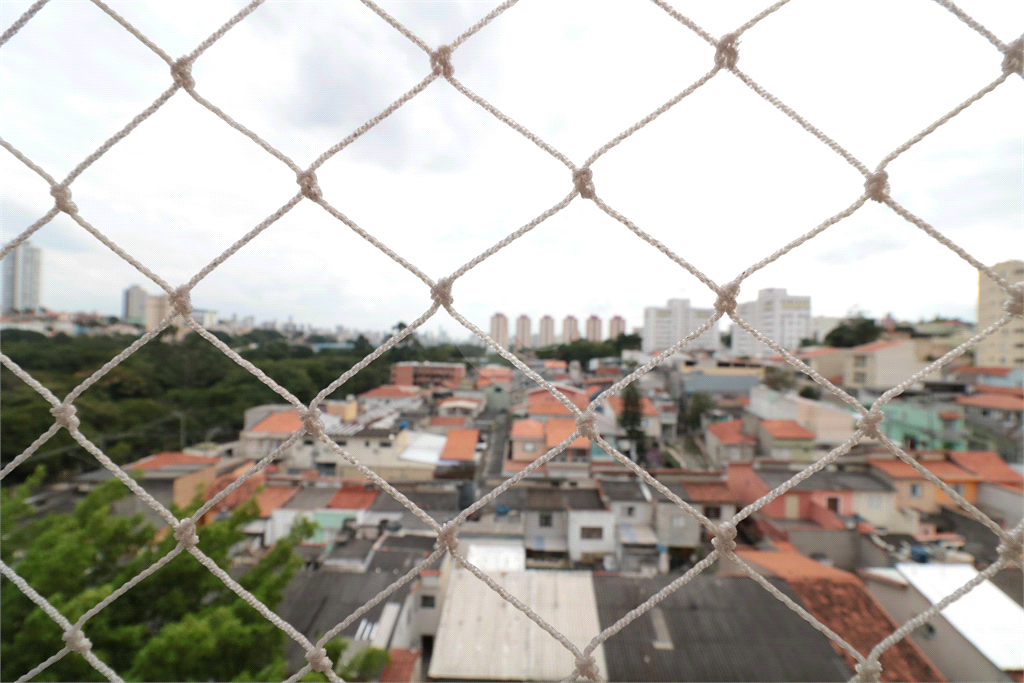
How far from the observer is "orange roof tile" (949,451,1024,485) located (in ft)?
15.7

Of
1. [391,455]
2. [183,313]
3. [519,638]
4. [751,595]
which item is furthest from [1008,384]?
[183,313]

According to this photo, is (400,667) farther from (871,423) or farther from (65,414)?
(871,423)

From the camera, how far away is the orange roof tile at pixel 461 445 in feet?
16.6

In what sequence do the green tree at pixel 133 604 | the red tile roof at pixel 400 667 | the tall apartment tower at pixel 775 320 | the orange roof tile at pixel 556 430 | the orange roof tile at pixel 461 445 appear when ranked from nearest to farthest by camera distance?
1. the tall apartment tower at pixel 775 320
2. the green tree at pixel 133 604
3. the red tile roof at pixel 400 667
4. the orange roof tile at pixel 556 430
5. the orange roof tile at pixel 461 445

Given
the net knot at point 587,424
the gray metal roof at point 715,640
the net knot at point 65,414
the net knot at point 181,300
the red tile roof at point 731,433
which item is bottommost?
the gray metal roof at point 715,640

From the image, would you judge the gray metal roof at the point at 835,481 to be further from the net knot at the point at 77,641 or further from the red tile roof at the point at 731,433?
the net knot at the point at 77,641

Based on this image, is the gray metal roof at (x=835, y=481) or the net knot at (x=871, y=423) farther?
the gray metal roof at (x=835, y=481)

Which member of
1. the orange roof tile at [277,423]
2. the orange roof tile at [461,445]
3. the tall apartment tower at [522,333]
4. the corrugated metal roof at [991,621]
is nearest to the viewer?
the tall apartment tower at [522,333]

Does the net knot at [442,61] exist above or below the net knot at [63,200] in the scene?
above

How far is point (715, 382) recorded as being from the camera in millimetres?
6680

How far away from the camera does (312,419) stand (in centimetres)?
66

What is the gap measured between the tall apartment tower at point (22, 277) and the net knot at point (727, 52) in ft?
6.37

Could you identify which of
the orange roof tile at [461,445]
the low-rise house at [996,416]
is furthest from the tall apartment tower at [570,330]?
the low-rise house at [996,416]

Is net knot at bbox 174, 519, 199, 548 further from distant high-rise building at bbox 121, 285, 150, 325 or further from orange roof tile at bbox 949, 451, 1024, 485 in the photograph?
orange roof tile at bbox 949, 451, 1024, 485
